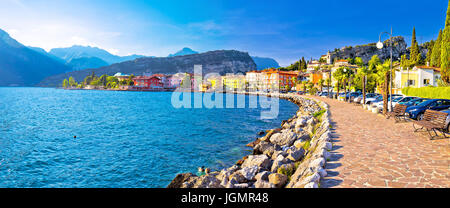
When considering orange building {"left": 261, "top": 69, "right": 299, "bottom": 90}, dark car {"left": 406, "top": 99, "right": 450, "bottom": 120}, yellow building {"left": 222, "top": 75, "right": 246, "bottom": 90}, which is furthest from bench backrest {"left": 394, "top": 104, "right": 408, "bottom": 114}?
yellow building {"left": 222, "top": 75, "right": 246, "bottom": 90}

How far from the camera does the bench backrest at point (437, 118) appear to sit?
10142 millimetres

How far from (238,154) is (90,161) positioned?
31.0ft

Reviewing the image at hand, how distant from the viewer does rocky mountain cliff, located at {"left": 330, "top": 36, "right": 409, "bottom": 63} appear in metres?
157

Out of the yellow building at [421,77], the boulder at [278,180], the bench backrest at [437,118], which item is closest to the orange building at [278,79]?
the yellow building at [421,77]

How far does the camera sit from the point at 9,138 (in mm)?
24094

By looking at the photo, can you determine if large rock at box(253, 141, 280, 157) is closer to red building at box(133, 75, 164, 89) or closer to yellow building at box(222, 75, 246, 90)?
yellow building at box(222, 75, 246, 90)

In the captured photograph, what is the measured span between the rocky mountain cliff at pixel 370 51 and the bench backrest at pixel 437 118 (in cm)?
16461

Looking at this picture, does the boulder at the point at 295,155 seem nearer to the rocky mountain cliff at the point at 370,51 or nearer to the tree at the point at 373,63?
the tree at the point at 373,63

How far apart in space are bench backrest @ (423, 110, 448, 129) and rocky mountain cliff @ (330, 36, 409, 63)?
165 meters

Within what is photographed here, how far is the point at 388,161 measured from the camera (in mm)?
7426

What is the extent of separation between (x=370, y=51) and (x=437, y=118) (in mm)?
179249

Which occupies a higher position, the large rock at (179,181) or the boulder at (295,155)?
the boulder at (295,155)

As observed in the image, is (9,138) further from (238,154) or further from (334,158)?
(334,158)

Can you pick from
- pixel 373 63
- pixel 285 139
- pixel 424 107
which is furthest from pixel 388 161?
pixel 373 63
